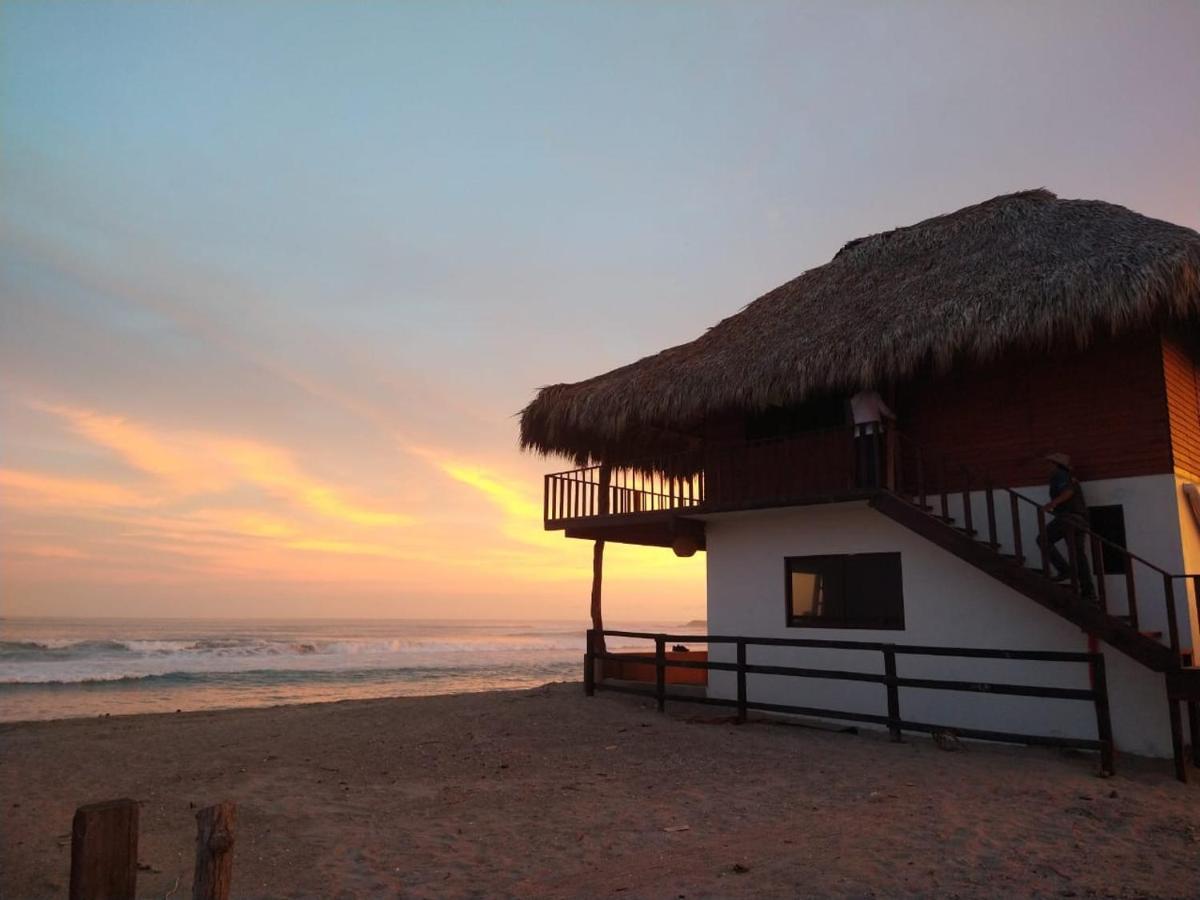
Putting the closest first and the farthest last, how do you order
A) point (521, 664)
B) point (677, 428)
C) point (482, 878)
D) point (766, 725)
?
point (482, 878), point (766, 725), point (677, 428), point (521, 664)

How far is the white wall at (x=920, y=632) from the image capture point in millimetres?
Answer: 8318

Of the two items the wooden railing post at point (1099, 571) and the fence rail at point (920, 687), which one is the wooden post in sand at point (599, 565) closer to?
the fence rail at point (920, 687)

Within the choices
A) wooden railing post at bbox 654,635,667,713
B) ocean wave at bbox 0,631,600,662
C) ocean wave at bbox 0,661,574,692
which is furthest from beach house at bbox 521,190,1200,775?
ocean wave at bbox 0,631,600,662

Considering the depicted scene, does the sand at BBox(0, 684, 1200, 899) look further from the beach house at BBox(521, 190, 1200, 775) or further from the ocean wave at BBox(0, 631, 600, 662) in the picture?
the ocean wave at BBox(0, 631, 600, 662)

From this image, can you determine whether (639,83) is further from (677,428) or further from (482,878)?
(482,878)

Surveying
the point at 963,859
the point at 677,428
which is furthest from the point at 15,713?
the point at 963,859

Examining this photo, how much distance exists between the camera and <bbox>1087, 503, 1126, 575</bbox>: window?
8570mm

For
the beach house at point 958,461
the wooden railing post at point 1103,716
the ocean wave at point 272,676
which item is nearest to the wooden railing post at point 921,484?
the beach house at point 958,461

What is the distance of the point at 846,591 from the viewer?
34.5 feet

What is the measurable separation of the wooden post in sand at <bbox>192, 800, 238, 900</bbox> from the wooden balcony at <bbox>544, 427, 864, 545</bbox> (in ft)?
25.6

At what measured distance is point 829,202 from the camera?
1582 cm

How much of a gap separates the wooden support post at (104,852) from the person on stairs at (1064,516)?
7944 millimetres

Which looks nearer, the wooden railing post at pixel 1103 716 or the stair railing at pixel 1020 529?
the wooden railing post at pixel 1103 716

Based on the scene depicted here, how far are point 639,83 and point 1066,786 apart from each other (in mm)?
11703
